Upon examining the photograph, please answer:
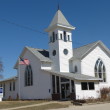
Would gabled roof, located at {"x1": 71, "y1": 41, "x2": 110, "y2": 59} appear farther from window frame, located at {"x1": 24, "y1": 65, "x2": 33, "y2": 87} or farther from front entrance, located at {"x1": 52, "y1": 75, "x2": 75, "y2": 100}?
window frame, located at {"x1": 24, "y1": 65, "x2": 33, "y2": 87}

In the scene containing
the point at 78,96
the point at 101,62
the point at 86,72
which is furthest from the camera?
the point at 101,62

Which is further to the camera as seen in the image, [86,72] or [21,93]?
[21,93]

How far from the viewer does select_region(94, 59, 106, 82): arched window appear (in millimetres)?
38353

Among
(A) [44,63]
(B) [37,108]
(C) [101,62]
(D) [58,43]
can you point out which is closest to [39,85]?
(A) [44,63]

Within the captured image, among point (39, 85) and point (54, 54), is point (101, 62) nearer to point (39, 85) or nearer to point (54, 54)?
point (54, 54)

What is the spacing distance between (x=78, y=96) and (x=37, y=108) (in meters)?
9.05

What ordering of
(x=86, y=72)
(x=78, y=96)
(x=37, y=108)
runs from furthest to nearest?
(x=86, y=72), (x=78, y=96), (x=37, y=108)

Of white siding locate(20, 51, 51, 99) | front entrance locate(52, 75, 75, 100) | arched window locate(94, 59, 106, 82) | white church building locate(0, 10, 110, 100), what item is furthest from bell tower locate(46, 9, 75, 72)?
arched window locate(94, 59, 106, 82)

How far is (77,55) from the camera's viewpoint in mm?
38469

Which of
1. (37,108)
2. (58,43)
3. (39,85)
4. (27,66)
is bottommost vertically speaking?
(37,108)

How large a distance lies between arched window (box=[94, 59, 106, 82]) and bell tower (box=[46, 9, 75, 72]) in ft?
14.5

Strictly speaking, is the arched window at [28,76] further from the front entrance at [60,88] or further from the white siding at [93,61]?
the white siding at [93,61]

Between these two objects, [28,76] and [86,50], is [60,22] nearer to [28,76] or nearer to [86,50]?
[86,50]

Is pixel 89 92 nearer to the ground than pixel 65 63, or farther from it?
nearer to the ground
